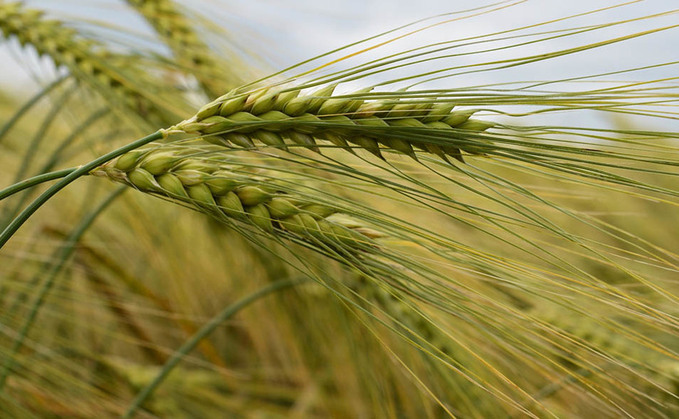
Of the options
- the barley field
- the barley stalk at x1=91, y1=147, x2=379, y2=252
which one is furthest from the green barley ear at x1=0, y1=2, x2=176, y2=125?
the barley stalk at x1=91, y1=147, x2=379, y2=252

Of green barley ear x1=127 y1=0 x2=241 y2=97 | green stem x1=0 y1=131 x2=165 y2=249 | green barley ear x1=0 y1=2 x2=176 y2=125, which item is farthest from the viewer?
green barley ear x1=127 y1=0 x2=241 y2=97

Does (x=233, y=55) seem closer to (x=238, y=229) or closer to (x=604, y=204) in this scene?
(x=238, y=229)

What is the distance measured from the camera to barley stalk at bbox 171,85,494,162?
1.51 ft

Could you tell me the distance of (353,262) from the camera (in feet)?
1.81

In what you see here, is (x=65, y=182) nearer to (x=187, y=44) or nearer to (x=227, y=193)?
(x=227, y=193)

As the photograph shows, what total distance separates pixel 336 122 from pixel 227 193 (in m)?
0.12

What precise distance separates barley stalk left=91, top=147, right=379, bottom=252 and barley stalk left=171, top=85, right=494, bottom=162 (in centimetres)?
3

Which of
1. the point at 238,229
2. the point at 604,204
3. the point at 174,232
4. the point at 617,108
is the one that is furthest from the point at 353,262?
the point at 604,204

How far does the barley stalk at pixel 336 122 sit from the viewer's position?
46 cm

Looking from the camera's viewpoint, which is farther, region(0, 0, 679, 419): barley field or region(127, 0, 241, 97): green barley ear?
region(127, 0, 241, 97): green barley ear

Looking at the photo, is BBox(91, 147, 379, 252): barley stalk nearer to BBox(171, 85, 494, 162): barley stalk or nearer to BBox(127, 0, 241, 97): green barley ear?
BBox(171, 85, 494, 162): barley stalk

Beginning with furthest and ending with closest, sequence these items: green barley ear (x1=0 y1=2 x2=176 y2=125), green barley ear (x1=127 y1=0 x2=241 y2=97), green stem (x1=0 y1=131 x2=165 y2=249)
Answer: green barley ear (x1=127 y1=0 x2=241 y2=97), green barley ear (x1=0 y1=2 x2=176 y2=125), green stem (x1=0 y1=131 x2=165 y2=249)

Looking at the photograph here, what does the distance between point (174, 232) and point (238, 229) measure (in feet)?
2.72

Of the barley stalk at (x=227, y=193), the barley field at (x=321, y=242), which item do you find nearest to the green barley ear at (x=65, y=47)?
the barley field at (x=321, y=242)
